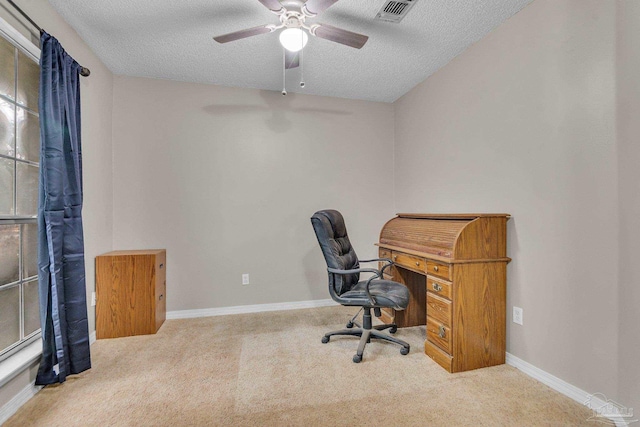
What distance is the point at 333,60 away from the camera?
111 inches

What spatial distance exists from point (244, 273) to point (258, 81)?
220cm

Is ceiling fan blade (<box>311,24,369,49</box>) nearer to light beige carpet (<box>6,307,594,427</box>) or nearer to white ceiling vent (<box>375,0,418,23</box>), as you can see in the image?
white ceiling vent (<box>375,0,418,23</box>)

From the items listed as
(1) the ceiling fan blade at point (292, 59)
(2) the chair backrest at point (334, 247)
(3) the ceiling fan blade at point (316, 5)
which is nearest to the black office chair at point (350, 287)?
(2) the chair backrest at point (334, 247)

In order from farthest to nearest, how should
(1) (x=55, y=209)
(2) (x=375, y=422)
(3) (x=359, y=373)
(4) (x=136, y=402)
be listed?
(3) (x=359, y=373)
(1) (x=55, y=209)
(4) (x=136, y=402)
(2) (x=375, y=422)

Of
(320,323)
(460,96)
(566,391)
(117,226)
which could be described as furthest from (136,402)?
(460,96)

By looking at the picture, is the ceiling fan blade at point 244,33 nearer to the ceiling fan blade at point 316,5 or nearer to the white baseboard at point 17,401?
the ceiling fan blade at point 316,5

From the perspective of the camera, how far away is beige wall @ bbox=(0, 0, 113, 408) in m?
2.24

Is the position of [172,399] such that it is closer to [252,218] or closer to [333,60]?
[252,218]

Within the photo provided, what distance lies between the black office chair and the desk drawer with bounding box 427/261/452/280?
10.2 inches

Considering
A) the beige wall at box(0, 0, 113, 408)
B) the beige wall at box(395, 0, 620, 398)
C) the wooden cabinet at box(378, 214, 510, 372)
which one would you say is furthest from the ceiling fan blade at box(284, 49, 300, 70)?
the wooden cabinet at box(378, 214, 510, 372)

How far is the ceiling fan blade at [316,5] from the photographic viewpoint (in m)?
1.69

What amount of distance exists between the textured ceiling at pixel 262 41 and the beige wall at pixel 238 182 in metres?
0.33

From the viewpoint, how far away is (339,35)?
1994mm

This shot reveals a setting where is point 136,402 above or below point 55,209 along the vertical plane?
below
